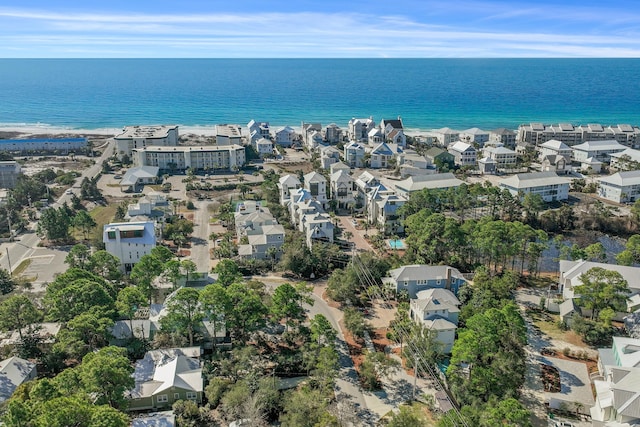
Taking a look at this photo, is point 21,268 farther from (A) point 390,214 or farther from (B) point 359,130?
(B) point 359,130

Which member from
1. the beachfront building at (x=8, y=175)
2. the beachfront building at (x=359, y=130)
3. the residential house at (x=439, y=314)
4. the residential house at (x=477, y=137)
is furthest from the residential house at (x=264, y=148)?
the residential house at (x=439, y=314)

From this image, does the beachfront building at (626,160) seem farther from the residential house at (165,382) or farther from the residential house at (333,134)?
the residential house at (165,382)

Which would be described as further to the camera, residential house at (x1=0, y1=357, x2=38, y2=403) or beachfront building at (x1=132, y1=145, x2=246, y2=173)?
beachfront building at (x1=132, y1=145, x2=246, y2=173)

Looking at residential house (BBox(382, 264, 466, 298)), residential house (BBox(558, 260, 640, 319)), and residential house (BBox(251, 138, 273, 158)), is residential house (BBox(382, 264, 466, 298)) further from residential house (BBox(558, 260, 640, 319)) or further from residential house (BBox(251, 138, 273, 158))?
residential house (BBox(251, 138, 273, 158))

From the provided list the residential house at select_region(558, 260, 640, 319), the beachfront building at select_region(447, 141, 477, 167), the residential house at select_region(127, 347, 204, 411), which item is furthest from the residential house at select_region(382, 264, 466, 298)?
the beachfront building at select_region(447, 141, 477, 167)

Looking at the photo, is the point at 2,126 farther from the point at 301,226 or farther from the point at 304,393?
the point at 304,393

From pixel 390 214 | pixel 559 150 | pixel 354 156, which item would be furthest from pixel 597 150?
pixel 390 214

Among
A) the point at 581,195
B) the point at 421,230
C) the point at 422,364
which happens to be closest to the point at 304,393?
the point at 422,364
